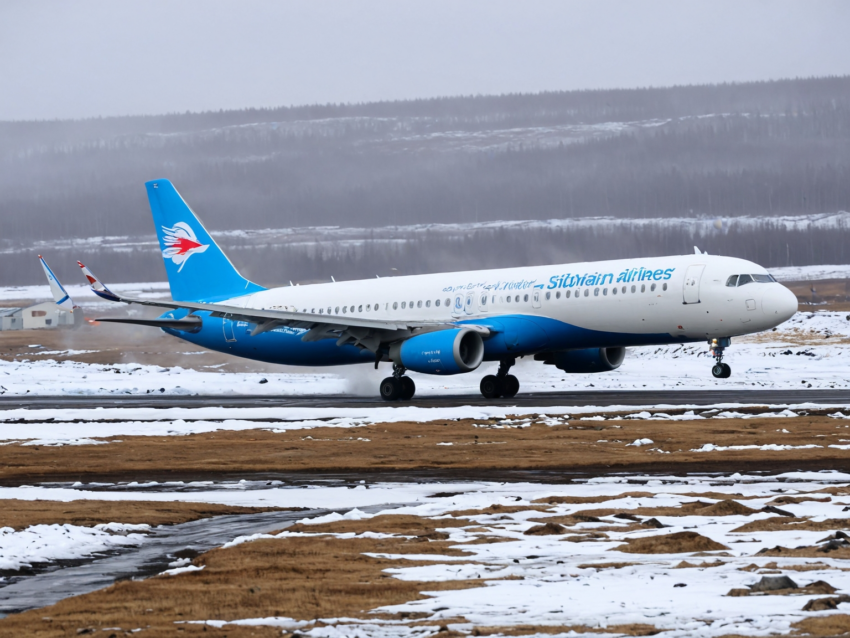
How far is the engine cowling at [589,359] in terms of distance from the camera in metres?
38.8

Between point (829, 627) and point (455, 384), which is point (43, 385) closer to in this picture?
point (455, 384)

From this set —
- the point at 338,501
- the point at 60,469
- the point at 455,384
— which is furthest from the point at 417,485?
the point at 455,384

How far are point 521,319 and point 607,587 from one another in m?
28.4

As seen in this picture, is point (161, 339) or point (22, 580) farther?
point (161, 339)

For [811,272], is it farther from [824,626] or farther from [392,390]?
[824,626]

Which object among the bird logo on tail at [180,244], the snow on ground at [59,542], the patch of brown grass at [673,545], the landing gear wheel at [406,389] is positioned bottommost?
the landing gear wheel at [406,389]

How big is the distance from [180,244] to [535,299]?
683 inches

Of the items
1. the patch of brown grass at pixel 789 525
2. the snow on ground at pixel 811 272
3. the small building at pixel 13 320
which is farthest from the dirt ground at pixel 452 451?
the snow on ground at pixel 811 272

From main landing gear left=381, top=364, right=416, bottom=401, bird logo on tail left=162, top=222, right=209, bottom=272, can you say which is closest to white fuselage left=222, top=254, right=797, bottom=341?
main landing gear left=381, top=364, right=416, bottom=401

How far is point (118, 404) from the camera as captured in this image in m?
36.8

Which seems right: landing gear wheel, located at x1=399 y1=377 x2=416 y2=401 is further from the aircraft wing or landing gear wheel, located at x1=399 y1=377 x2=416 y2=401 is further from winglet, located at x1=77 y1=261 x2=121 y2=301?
winglet, located at x1=77 y1=261 x2=121 y2=301

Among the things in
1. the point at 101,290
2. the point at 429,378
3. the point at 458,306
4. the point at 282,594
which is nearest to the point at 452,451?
the point at 282,594

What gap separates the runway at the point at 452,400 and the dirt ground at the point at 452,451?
6.54 m

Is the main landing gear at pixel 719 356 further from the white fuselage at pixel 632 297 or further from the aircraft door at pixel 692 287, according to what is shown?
the aircraft door at pixel 692 287
